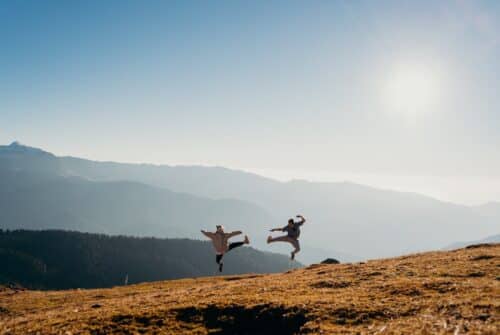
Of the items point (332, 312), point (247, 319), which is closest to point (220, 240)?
point (247, 319)

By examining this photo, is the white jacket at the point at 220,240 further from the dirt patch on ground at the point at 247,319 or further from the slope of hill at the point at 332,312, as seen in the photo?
the dirt patch on ground at the point at 247,319

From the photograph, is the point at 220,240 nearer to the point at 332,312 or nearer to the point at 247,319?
the point at 247,319

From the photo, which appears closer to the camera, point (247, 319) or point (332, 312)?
point (332, 312)

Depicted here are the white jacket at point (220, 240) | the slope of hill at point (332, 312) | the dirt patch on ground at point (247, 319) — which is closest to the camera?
the slope of hill at point (332, 312)

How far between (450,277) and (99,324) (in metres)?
19.0

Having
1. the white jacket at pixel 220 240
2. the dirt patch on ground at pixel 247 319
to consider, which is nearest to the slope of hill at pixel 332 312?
the dirt patch on ground at pixel 247 319

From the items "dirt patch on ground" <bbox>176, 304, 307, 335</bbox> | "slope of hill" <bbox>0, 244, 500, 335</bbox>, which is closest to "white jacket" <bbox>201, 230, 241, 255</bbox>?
"slope of hill" <bbox>0, 244, 500, 335</bbox>

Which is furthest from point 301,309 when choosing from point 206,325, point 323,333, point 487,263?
point 487,263

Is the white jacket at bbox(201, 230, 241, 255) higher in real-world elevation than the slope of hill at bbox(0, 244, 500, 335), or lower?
higher

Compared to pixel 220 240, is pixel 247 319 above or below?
below

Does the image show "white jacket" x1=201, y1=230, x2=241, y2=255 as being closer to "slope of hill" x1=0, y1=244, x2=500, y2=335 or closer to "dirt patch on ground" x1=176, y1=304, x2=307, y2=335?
"slope of hill" x1=0, y1=244, x2=500, y2=335

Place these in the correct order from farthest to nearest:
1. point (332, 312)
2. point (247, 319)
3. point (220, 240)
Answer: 1. point (220, 240)
2. point (247, 319)
3. point (332, 312)

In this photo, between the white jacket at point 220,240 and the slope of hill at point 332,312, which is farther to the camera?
the white jacket at point 220,240

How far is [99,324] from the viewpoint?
17.8m
